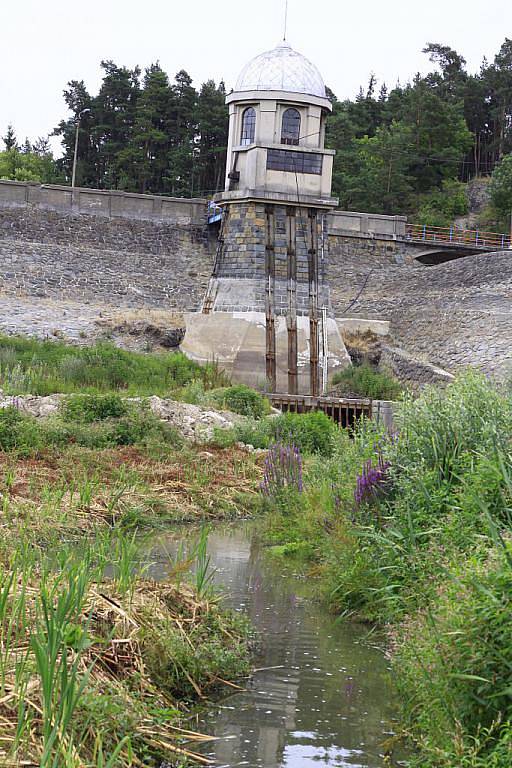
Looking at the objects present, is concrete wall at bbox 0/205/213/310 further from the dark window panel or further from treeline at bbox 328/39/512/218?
treeline at bbox 328/39/512/218

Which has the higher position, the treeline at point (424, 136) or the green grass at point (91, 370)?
the treeline at point (424, 136)

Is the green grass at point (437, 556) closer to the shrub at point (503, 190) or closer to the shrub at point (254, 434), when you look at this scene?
the shrub at point (254, 434)

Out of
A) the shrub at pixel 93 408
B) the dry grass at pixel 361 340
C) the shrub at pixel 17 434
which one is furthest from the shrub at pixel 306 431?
the dry grass at pixel 361 340

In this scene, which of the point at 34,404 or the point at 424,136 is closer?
the point at 34,404

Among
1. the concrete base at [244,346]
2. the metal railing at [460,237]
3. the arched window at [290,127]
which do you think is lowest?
the concrete base at [244,346]

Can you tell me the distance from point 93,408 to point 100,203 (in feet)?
→ 69.1

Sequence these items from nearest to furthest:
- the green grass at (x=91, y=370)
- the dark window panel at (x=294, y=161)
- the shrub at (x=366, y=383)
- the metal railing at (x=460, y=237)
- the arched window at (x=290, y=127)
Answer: the green grass at (x=91, y=370), the shrub at (x=366, y=383), the dark window panel at (x=294, y=161), the arched window at (x=290, y=127), the metal railing at (x=460, y=237)

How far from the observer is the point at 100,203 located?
39.2 meters

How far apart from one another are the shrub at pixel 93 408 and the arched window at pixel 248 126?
56.2 ft

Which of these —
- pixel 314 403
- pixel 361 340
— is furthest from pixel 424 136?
pixel 314 403

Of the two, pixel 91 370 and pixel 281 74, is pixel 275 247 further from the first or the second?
pixel 91 370

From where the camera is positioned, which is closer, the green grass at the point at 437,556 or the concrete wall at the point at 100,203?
the green grass at the point at 437,556

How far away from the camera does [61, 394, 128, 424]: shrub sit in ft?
63.3

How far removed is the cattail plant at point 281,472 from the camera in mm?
14297
